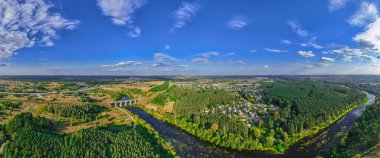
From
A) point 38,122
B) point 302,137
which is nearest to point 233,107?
point 302,137

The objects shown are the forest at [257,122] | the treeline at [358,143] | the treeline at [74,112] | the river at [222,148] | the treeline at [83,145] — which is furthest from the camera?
the treeline at [74,112]

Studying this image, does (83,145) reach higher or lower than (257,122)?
higher

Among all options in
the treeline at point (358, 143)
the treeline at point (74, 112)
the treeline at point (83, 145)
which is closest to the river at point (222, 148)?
the treeline at point (358, 143)

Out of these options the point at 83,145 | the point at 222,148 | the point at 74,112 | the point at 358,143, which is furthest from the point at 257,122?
the point at 74,112

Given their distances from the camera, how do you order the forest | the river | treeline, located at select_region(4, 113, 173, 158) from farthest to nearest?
the forest < the river < treeline, located at select_region(4, 113, 173, 158)

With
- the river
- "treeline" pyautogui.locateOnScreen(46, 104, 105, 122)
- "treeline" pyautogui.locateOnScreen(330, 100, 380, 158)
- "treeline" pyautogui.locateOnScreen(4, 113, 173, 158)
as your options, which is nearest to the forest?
the river

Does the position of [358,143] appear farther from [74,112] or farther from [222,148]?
[74,112]

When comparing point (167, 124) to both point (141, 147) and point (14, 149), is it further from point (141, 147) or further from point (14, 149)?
point (14, 149)

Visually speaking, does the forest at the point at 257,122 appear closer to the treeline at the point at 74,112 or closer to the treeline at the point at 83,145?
the treeline at the point at 83,145

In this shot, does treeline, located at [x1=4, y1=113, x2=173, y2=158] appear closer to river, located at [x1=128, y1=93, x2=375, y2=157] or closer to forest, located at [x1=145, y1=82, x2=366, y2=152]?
river, located at [x1=128, y1=93, x2=375, y2=157]
